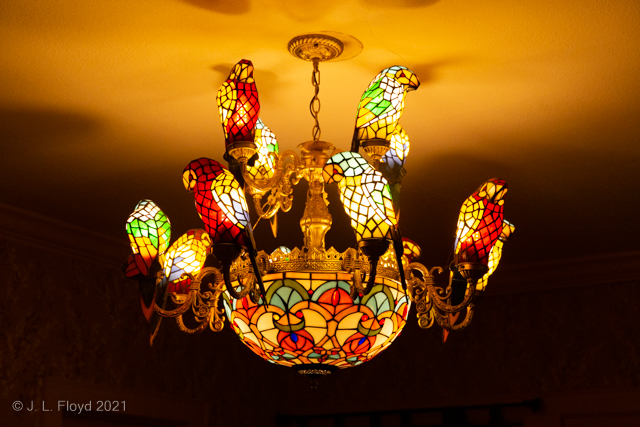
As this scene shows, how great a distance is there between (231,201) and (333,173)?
20 cm

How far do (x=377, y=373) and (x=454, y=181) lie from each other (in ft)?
5.93

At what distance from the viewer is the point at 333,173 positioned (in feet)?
4.48

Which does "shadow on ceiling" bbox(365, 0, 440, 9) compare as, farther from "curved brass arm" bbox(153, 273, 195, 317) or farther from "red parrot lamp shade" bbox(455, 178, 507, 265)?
"curved brass arm" bbox(153, 273, 195, 317)

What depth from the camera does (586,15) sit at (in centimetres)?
167

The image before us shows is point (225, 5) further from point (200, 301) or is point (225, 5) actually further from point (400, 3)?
point (200, 301)

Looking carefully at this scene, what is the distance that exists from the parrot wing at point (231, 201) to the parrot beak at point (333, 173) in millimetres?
168

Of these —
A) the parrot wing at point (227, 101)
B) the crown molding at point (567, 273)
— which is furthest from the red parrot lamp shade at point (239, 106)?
the crown molding at point (567, 273)

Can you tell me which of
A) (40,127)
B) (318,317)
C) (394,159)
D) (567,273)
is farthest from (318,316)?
(567,273)

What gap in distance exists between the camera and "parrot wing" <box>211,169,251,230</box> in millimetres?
1306

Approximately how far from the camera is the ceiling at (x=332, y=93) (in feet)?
5.53

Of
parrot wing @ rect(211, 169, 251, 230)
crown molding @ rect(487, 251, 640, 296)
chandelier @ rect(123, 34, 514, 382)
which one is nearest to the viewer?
parrot wing @ rect(211, 169, 251, 230)

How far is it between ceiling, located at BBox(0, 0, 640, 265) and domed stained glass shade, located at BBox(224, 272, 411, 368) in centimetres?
63

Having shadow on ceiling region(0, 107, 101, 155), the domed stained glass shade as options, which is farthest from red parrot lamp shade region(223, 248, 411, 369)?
shadow on ceiling region(0, 107, 101, 155)

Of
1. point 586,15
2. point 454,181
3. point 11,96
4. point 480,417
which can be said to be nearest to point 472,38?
point 586,15
